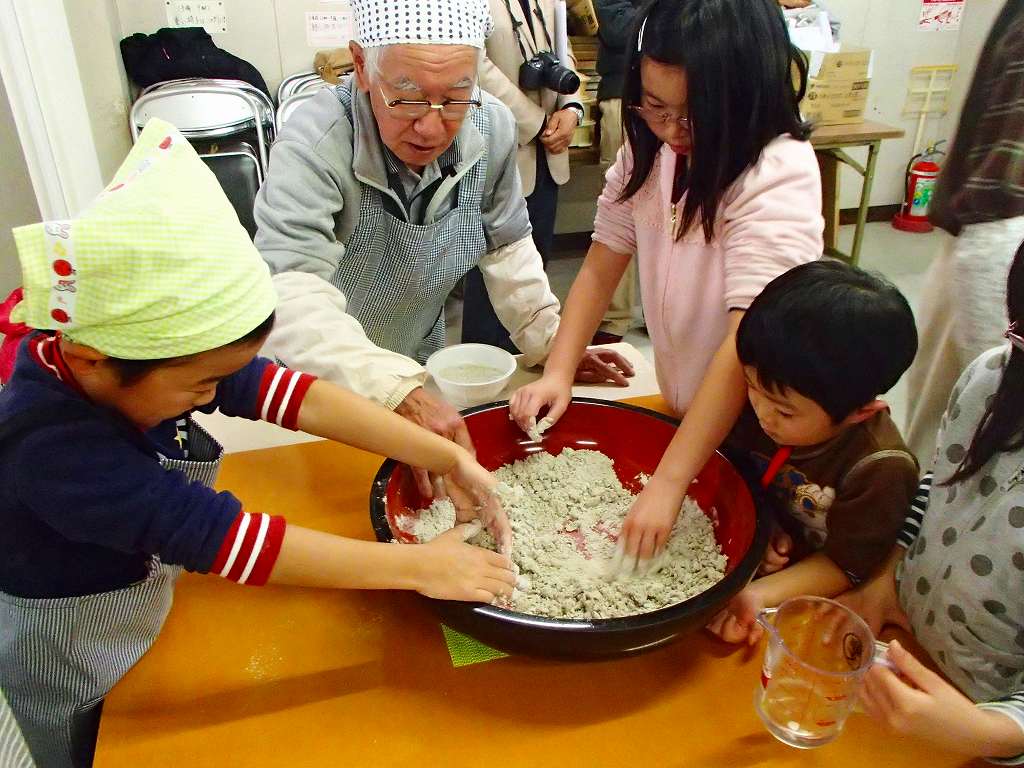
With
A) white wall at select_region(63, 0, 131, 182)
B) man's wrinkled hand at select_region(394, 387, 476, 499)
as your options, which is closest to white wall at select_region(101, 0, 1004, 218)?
white wall at select_region(63, 0, 131, 182)

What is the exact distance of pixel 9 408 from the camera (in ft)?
2.46

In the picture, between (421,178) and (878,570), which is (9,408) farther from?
(878,570)

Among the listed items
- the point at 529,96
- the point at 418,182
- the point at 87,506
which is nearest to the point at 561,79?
the point at 529,96

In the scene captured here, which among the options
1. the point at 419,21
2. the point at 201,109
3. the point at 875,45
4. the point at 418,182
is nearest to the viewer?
the point at 419,21

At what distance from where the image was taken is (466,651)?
877 millimetres

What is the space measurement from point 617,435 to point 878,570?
0.43 m

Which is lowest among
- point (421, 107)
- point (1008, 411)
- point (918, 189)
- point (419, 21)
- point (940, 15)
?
point (918, 189)

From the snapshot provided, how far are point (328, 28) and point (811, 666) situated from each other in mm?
3790

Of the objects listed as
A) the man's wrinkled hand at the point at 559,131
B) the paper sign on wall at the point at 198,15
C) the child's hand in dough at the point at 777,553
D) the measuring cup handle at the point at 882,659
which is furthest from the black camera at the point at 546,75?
the measuring cup handle at the point at 882,659

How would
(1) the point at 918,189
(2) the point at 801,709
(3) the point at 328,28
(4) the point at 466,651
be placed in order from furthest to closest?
1. (1) the point at 918,189
2. (3) the point at 328,28
3. (4) the point at 466,651
4. (2) the point at 801,709

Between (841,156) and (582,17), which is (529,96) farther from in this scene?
(841,156)

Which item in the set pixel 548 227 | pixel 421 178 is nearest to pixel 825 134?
pixel 548 227

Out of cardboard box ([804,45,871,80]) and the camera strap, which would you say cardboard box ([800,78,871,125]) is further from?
the camera strap

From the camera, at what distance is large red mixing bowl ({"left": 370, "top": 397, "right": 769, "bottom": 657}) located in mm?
758
